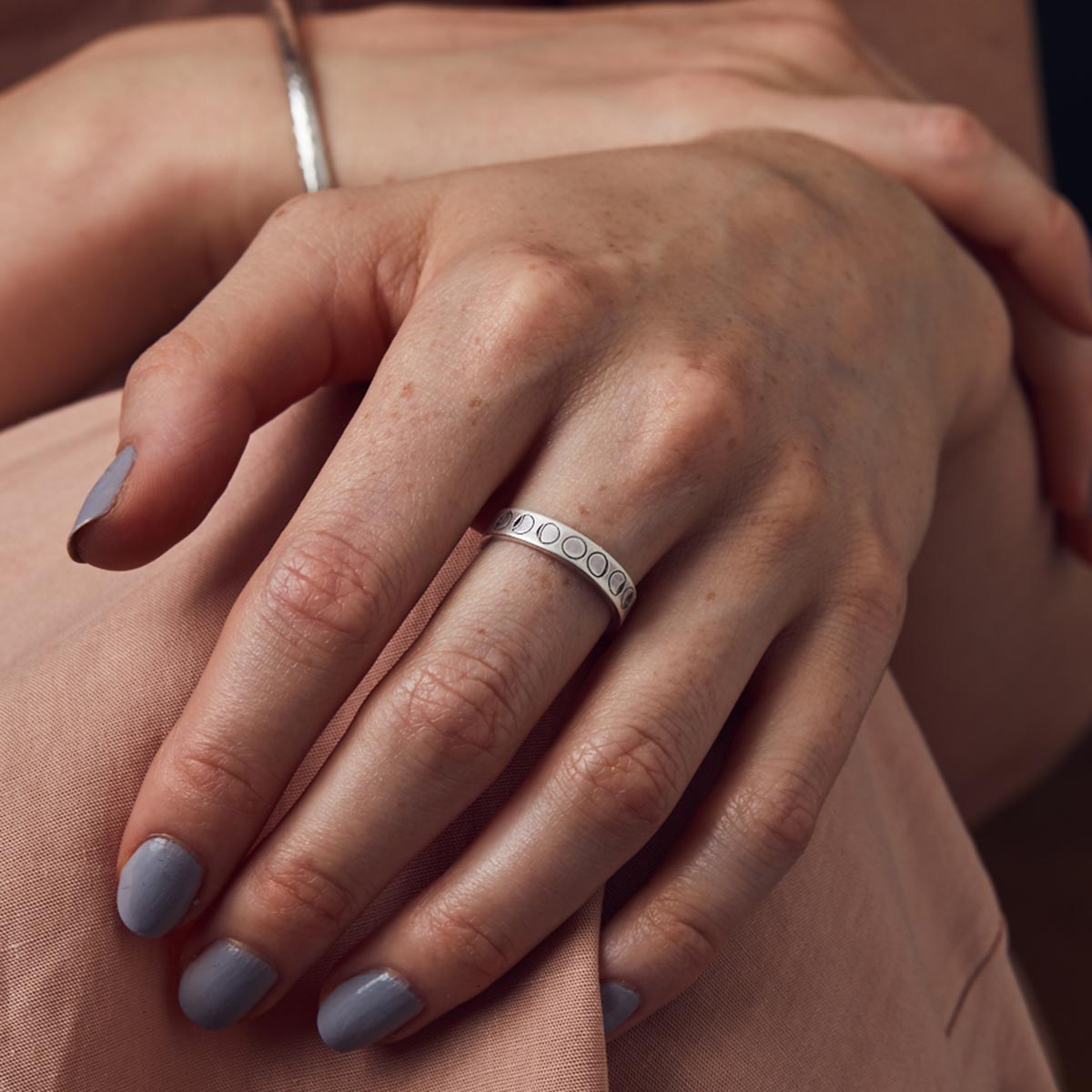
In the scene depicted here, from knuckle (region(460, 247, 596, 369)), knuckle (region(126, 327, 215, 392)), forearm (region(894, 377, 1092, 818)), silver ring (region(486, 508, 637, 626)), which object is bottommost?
forearm (region(894, 377, 1092, 818))

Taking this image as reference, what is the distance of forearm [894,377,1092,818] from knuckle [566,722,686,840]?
0.42 m

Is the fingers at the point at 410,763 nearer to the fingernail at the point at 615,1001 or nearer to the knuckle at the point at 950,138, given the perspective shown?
the fingernail at the point at 615,1001

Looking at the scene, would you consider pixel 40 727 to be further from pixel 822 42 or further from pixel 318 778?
pixel 822 42

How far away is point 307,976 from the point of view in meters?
0.42

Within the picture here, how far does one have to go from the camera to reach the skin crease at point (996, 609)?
796 millimetres

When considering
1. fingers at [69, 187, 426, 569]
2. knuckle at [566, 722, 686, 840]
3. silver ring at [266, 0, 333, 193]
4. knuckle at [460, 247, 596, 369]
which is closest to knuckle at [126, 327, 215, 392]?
fingers at [69, 187, 426, 569]

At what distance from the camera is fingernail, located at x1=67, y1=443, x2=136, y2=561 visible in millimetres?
422

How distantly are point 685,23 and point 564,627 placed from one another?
2.35 feet

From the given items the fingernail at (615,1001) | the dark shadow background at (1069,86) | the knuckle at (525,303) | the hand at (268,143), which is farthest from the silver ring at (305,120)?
the dark shadow background at (1069,86)

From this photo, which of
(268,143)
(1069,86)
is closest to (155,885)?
(268,143)

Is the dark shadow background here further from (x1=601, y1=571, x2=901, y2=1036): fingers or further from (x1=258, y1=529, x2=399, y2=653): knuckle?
(x1=258, y1=529, x2=399, y2=653): knuckle

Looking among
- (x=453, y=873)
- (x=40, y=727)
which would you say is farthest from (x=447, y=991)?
(x=40, y=727)

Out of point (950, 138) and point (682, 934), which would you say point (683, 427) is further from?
point (950, 138)

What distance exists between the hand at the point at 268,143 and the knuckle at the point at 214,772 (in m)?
0.43
